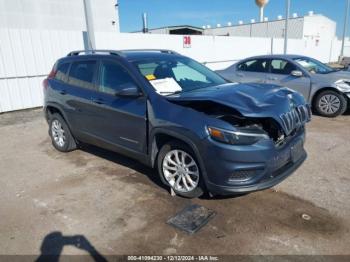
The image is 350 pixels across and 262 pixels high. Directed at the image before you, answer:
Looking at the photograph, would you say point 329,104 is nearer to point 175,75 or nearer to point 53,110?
point 175,75

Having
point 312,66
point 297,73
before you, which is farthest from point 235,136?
point 312,66

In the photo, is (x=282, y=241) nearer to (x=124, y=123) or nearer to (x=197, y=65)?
(x=124, y=123)

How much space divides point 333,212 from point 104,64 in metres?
3.48

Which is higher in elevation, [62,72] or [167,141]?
[62,72]

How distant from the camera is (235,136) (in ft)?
9.92

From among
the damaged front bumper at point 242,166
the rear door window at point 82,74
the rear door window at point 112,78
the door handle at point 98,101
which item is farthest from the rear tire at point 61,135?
the damaged front bumper at point 242,166

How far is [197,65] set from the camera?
4.80 metres

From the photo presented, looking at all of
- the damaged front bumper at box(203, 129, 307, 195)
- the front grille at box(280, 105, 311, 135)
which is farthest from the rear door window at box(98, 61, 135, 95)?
the front grille at box(280, 105, 311, 135)

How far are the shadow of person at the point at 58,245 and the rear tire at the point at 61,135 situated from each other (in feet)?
8.34

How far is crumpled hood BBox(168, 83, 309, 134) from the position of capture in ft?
10.2

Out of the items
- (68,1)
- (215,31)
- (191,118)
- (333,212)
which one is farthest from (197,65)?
(215,31)

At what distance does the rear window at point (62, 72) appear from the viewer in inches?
206

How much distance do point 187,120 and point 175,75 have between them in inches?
44.8

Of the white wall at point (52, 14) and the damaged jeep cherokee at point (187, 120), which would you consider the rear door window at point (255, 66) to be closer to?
the damaged jeep cherokee at point (187, 120)
